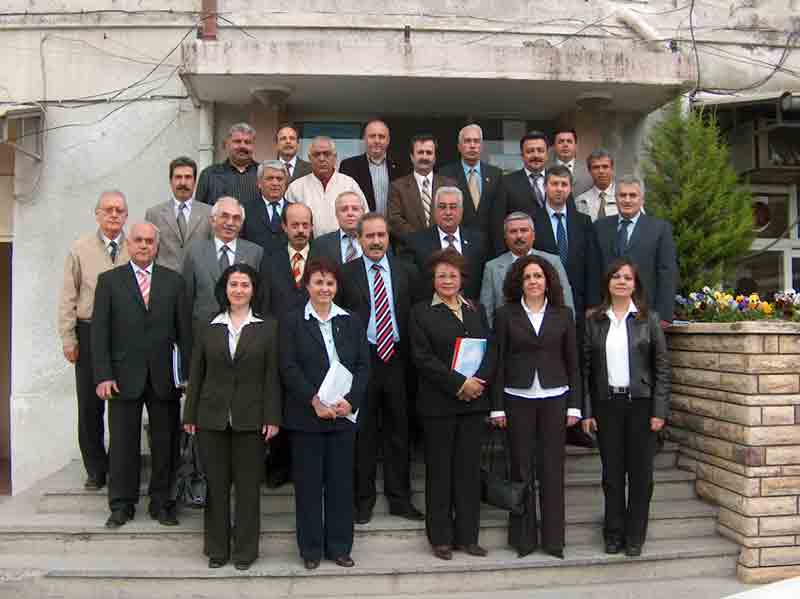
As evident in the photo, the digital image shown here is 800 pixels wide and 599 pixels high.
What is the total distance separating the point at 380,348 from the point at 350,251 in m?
0.75

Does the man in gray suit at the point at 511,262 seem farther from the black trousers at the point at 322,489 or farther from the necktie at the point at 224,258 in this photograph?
the necktie at the point at 224,258

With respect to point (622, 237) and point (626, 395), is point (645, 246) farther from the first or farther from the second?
point (626, 395)

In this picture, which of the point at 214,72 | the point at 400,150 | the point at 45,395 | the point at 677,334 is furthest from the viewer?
the point at 400,150

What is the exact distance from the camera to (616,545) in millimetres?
4961

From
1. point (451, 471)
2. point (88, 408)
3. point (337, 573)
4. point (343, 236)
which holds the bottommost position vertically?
point (337, 573)

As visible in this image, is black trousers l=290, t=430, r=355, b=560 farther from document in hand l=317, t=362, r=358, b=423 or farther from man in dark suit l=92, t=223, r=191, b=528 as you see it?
man in dark suit l=92, t=223, r=191, b=528

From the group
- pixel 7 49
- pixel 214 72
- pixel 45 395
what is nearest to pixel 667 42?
pixel 214 72

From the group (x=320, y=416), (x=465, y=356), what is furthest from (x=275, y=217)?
(x=465, y=356)

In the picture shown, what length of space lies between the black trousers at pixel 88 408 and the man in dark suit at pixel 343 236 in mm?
1678

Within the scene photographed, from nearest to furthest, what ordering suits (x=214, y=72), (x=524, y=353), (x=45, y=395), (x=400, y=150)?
(x=524, y=353) → (x=214, y=72) → (x=45, y=395) → (x=400, y=150)

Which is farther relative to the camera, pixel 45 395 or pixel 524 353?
pixel 45 395

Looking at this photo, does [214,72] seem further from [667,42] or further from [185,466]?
[667,42]

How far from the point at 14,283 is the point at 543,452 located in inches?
222

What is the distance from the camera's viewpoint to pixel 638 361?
15.9 feet
